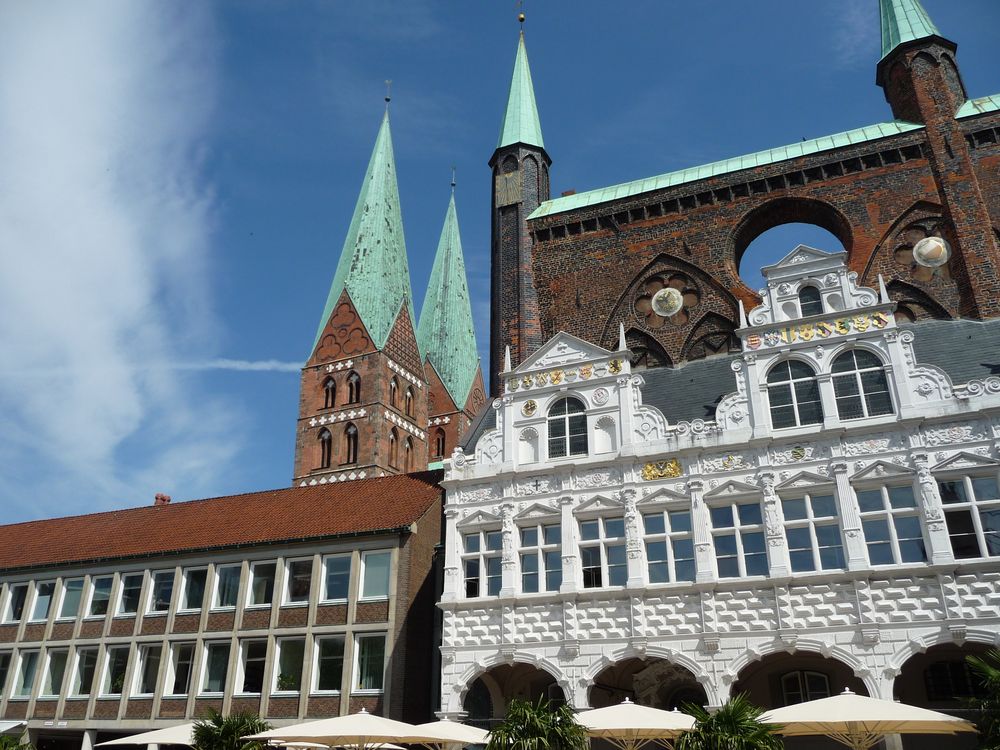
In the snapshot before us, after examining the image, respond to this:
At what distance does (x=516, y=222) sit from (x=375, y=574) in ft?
46.3

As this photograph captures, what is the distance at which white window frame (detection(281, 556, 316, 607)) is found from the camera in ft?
86.1

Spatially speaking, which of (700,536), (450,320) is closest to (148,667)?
(700,536)

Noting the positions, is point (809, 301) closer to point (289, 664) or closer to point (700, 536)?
point (700, 536)

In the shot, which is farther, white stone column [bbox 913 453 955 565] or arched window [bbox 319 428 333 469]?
arched window [bbox 319 428 333 469]

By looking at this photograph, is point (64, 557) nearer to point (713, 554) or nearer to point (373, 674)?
point (373, 674)

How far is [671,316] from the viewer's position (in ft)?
101

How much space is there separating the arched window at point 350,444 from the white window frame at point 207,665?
3825 cm

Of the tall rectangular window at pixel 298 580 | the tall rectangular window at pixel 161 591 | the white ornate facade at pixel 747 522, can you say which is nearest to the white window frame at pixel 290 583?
the tall rectangular window at pixel 298 580

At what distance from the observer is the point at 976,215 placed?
27594mm

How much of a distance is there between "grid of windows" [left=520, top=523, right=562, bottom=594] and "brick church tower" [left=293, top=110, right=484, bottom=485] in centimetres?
Result: 4169

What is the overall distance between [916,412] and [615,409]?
683cm

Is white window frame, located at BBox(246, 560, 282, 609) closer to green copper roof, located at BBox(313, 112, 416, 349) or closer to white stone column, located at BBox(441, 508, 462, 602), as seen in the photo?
white stone column, located at BBox(441, 508, 462, 602)

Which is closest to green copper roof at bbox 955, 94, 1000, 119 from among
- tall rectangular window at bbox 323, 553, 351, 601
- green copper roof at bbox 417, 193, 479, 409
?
tall rectangular window at bbox 323, 553, 351, 601

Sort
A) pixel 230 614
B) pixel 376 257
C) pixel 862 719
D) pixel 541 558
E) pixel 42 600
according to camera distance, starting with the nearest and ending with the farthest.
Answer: pixel 862 719
pixel 541 558
pixel 230 614
pixel 42 600
pixel 376 257
